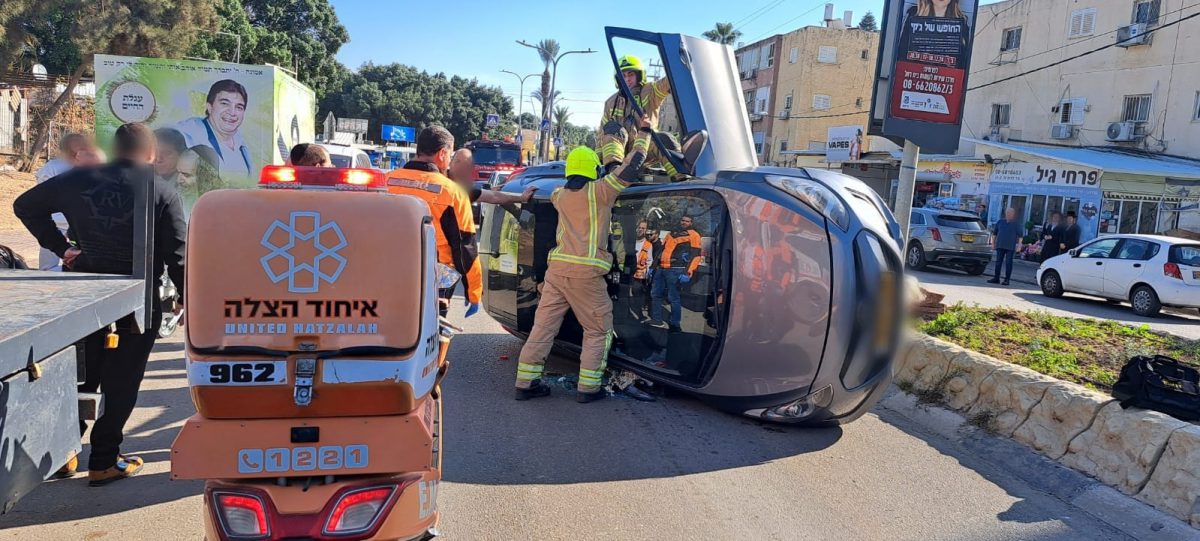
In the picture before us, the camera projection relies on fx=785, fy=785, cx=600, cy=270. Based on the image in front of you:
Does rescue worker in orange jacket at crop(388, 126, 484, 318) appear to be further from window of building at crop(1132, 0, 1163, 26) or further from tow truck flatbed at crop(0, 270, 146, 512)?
window of building at crop(1132, 0, 1163, 26)

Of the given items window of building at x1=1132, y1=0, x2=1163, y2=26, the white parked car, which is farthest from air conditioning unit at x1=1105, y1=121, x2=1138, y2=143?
the white parked car

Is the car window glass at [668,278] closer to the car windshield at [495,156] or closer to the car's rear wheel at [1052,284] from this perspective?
the car's rear wheel at [1052,284]

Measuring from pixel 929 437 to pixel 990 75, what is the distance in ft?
102

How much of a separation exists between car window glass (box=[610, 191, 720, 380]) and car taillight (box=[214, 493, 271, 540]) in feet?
10.7

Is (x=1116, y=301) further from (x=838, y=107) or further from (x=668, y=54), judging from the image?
(x=838, y=107)

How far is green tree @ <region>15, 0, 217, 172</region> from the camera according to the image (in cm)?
2470

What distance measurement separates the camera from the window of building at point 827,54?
44094mm

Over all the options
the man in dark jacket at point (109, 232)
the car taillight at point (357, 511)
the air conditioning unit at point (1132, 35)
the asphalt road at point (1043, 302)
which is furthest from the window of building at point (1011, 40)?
the car taillight at point (357, 511)

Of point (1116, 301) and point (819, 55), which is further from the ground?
point (819, 55)

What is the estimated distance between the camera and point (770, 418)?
5398mm

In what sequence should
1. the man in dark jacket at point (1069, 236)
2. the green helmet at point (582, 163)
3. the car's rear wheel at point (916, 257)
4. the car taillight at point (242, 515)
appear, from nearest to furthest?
the car taillight at point (242, 515) < the green helmet at point (582, 163) < the car's rear wheel at point (916, 257) < the man in dark jacket at point (1069, 236)

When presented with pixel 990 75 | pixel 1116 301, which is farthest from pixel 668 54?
pixel 990 75

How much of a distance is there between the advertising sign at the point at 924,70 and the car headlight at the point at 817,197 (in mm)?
4969

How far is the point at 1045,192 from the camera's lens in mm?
25438
